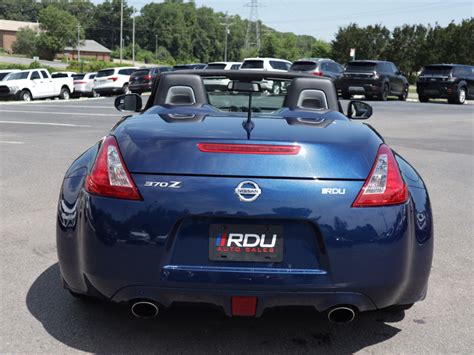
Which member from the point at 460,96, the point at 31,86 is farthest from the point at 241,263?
the point at 31,86

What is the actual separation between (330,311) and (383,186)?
0.65 m

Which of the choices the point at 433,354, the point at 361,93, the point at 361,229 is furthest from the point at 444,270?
the point at 361,93

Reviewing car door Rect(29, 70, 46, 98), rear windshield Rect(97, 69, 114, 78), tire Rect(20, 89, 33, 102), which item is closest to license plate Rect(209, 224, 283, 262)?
tire Rect(20, 89, 33, 102)

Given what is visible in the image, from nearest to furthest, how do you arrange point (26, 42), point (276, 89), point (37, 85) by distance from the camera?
1. point (276, 89)
2. point (37, 85)
3. point (26, 42)

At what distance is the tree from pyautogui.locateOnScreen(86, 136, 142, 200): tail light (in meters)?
134

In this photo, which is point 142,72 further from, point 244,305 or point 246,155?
point 244,305

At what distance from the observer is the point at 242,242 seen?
2756mm

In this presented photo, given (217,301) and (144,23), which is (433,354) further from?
(144,23)

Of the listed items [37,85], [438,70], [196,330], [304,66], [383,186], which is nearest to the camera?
[383,186]

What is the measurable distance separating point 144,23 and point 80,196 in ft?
558

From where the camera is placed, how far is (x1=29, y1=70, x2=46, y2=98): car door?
29.5 meters

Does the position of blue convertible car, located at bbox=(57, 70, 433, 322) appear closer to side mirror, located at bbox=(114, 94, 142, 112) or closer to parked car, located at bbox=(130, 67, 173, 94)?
side mirror, located at bbox=(114, 94, 142, 112)

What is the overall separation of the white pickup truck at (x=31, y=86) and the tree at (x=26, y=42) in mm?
104151

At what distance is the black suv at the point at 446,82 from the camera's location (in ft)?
89.0
